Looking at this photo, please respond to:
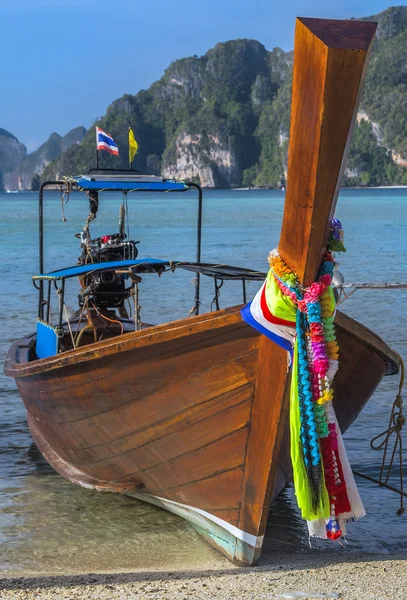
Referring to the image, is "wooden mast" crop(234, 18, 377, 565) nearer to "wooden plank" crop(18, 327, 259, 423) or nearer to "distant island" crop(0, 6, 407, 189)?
"wooden plank" crop(18, 327, 259, 423)

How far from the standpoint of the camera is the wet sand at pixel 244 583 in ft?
16.8

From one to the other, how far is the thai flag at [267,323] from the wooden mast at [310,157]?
0.27 feet

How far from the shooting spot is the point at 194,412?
18.3 feet

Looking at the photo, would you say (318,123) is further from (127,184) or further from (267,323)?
(127,184)

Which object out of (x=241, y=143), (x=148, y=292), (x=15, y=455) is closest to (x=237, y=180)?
(x=241, y=143)

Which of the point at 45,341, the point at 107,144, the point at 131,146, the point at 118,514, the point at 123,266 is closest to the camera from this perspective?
the point at 123,266

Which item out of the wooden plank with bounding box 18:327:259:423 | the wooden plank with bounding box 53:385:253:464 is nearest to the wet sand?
the wooden plank with bounding box 53:385:253:464

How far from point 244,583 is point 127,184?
4.00 metres

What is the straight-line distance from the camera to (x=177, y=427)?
18.8 ft

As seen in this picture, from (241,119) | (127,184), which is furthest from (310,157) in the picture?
(241,119)

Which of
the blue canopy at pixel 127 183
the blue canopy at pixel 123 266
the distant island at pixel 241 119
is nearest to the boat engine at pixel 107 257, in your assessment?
the blue canopy at pixel 127 183

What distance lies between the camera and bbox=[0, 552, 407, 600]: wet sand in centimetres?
512

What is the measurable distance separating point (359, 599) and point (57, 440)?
3.11 meters

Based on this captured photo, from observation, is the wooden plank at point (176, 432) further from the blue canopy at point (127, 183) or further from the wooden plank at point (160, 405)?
the blue canopy at point (127, 183)
